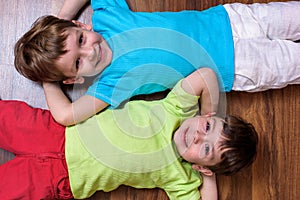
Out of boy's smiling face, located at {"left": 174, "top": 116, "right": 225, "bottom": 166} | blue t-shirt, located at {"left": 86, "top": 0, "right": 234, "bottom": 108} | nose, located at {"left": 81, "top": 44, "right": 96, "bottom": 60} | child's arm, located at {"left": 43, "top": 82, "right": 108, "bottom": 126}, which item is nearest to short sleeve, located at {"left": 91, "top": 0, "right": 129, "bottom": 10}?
blue t-shirt, located at {"left": 86, "top": 0, "right": 234, "bottom": 108}

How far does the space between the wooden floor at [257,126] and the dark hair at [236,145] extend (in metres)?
0.14

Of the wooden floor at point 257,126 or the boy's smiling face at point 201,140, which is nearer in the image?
the boy's smiling face at point 201,140

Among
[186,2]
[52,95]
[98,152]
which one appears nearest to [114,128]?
[98,152]

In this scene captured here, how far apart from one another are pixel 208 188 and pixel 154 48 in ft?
1.24

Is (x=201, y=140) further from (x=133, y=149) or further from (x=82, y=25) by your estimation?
A: (x=82, y=25)

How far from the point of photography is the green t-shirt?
3.08 feet

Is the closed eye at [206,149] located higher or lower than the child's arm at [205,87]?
lower

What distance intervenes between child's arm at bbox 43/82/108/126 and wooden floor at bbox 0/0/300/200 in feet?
0.23

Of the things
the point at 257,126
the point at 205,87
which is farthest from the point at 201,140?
the point at 257,126

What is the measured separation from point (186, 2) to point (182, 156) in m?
0.41

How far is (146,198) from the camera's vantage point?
1.04 metres

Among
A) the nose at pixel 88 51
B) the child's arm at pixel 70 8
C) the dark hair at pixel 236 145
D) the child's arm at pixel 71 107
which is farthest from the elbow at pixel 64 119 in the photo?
the dark hair at pixel 236 145

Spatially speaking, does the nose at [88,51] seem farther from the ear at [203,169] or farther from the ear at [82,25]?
the ear at [203,169]

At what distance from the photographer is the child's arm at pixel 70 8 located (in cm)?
99
